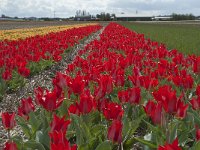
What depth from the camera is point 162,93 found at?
2.90 metres

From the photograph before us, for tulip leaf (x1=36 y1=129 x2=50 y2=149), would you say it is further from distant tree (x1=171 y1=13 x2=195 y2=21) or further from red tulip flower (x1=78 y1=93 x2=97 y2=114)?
distant tree (x1=171 y1=13 x2=195 y2=21)

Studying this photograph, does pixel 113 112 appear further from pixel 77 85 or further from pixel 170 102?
pixel 77 85

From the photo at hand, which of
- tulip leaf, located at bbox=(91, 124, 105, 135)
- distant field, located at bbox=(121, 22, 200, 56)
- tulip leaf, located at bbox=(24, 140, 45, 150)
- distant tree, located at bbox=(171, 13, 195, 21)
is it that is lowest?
distant tree, located at bbox=(171, 13, 195, 21)

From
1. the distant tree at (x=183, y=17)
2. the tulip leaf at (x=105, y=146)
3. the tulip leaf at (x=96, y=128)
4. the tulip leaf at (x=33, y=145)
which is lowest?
the distant tree at (x=183, y=17)

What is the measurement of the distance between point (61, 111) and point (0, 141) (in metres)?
0.84

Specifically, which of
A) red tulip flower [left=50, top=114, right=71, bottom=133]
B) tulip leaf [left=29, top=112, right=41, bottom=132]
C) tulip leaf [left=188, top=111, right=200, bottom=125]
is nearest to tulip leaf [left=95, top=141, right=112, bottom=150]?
red tulip flower [left=50, top=114, right=71, bottom=133]

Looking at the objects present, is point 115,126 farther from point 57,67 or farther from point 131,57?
point 57,67

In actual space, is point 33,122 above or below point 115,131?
below

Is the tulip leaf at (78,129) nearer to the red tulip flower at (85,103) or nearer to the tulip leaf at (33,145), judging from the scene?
the red tulip flower at (85,103)

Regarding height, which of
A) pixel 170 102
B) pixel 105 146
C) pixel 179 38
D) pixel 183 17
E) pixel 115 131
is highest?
pixel 170 102

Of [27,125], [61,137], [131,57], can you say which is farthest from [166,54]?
[61,137]

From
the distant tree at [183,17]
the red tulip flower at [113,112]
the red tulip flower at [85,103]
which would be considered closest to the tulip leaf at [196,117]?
the red tulip flower at [113,112]

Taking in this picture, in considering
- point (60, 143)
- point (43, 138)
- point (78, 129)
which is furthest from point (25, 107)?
point (60, 143)

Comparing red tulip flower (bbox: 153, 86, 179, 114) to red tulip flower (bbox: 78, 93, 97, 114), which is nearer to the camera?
red tulip flower (bbox: 153, 86, 179, 114)
